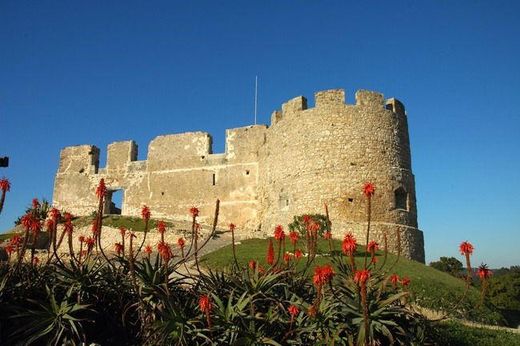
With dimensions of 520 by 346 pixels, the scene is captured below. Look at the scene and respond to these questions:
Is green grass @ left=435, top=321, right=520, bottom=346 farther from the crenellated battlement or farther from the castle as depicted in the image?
the crenellated battlement

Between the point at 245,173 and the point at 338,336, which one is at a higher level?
the point at 245,173

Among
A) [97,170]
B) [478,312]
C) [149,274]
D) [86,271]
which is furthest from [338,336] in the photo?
[97,170]

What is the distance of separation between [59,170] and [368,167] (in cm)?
2220

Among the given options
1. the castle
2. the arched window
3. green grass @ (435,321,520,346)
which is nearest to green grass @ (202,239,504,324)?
green grass @ (435,321,520,346)

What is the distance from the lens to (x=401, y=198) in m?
22.2

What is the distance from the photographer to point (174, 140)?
29.3m

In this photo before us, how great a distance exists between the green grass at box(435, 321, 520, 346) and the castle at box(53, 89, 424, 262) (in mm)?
10491

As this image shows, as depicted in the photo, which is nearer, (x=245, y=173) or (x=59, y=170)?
(x=245, y=173)

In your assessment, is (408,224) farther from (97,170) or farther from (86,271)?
(97,170)

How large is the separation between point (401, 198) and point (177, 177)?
1372 cm

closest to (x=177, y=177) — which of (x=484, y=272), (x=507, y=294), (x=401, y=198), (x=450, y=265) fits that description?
(x=401, y=198)

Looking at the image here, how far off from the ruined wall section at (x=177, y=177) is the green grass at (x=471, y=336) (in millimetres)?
17080

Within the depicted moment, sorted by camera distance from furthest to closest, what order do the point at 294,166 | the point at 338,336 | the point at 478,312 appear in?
the point at 294,166, the point at 478,312, the point at 338,336

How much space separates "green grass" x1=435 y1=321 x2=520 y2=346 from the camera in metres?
8.13
